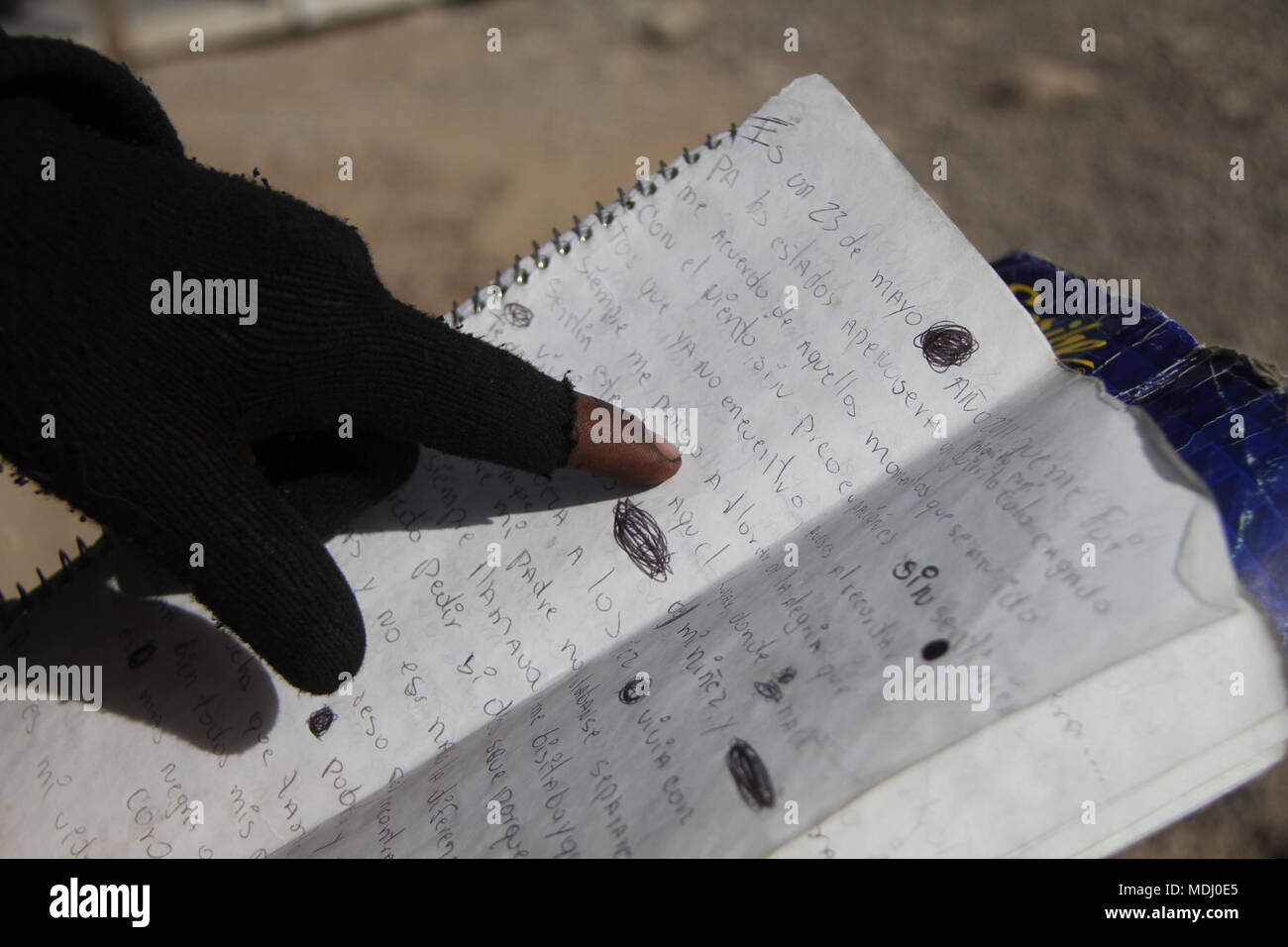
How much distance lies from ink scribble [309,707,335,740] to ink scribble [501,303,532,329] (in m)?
0.37

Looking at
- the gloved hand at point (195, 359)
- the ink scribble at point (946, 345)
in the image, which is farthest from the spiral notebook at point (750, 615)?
the gloved hand at point (195, 359)

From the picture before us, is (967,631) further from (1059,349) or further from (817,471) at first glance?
(1059,349)

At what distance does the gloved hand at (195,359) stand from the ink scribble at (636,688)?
0.62 ft

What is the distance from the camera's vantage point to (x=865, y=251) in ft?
2.62

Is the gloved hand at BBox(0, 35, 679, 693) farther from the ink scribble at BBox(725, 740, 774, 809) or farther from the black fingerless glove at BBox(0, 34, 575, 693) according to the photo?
the ink scribble at BBox(725, 740, 774, 809)

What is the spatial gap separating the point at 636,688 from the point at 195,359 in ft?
1.19

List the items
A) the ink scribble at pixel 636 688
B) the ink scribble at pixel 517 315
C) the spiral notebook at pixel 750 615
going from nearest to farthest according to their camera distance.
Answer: the spiral notebook at pixel 750 615 < the ink scribble at pixel 636 688 < the ink scribble at pixel 517 315

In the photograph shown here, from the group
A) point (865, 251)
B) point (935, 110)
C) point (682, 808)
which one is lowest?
point (682, 808)

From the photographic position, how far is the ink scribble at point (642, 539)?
77cm

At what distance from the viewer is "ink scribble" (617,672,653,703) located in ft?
2.25

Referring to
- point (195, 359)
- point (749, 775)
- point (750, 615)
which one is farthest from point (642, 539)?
point (195, 359)

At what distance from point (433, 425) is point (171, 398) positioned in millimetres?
Result: 176

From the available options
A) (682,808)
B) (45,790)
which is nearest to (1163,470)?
(682,808)

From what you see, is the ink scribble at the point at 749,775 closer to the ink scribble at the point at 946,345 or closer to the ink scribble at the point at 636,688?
the ink scribble at the point at 636,688
